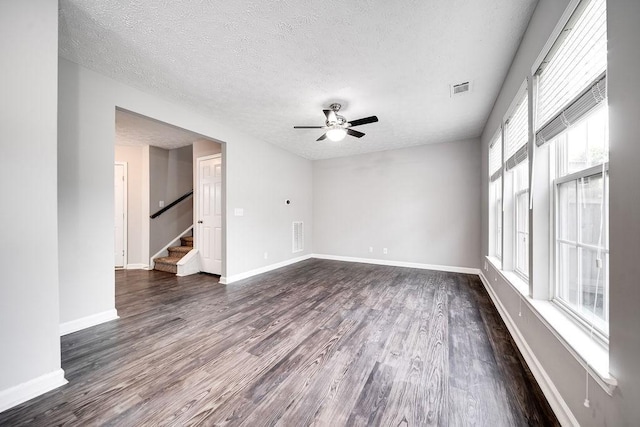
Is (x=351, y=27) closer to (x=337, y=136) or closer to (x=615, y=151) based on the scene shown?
(x=337, y=136)

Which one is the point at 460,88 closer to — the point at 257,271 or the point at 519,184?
the point at 519,184

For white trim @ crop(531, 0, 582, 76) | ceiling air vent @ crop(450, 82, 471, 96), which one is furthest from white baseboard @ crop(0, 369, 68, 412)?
ceiling air vent @ crop(450, 82, 471, 96)

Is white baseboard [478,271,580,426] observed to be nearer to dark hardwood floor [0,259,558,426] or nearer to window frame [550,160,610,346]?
dark hardwood floor [0,259,558,426]

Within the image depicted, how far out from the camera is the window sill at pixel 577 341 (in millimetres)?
976

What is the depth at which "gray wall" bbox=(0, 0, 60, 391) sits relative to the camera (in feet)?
4.65

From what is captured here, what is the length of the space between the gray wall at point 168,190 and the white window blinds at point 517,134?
5.88m

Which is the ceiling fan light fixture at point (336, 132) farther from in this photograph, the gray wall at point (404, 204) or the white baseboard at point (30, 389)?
the white baseboard at point (30, 389)

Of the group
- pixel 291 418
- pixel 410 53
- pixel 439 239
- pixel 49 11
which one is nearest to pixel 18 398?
pixel 291 418

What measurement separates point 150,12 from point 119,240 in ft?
15.7

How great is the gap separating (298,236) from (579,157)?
16.1ft

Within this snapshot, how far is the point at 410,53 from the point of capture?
2119mm

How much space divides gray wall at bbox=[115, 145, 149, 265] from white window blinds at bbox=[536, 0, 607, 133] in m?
6.26

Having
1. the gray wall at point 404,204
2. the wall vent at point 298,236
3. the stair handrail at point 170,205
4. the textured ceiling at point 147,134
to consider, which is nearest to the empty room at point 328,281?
the textured ceiling at point 147,134

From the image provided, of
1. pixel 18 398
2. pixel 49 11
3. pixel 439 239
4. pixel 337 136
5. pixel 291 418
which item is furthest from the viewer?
pixel 439 239
